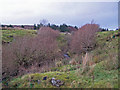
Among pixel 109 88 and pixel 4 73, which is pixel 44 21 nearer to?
pixel 4 73

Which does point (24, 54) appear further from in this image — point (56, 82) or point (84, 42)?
point (84, 42)

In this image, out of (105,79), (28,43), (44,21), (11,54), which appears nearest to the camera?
(105,79)

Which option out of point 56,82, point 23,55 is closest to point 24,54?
point 23,55

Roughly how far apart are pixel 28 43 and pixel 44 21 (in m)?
30.0

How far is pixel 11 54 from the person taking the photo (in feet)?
30.2

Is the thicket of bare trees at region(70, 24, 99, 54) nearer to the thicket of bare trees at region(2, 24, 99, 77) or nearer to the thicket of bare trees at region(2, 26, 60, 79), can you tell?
the thicket of bare trees at region(2, 24, 99, 77)

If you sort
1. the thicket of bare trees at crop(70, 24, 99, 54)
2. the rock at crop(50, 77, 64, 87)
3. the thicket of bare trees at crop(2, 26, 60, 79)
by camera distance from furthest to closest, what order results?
the thicket of bare trees at crop(70, 24, 99, 54)
the thicket of bare trees at crop(2, 26, 60, 79)
the rock at crop(50, 77, 64, 87)

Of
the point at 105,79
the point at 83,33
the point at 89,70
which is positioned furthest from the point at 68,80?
the point at 83,33

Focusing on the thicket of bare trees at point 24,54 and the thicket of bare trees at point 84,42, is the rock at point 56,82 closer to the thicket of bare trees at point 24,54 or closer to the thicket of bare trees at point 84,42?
the thicket of bare trees at point 24,54

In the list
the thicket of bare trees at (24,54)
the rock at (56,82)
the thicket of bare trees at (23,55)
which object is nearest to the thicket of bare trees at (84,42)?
the thicket of bare trees at (24,54)

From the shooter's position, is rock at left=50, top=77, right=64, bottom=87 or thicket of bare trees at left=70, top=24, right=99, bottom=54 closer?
rock at left=50, top=77, right=64, bottom=87

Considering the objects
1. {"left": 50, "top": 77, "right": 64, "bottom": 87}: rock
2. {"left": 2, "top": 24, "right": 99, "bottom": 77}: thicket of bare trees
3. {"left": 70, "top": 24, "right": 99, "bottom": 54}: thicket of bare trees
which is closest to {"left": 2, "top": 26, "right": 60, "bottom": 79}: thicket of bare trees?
{"left": 2, "top": 24, "right": 99, "bottom": 77}: thicket of bare trees

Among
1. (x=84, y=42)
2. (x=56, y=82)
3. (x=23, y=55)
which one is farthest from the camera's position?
(x=84, y=42)

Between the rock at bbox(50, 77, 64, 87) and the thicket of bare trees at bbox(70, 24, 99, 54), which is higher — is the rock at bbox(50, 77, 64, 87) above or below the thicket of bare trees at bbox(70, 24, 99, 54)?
below
